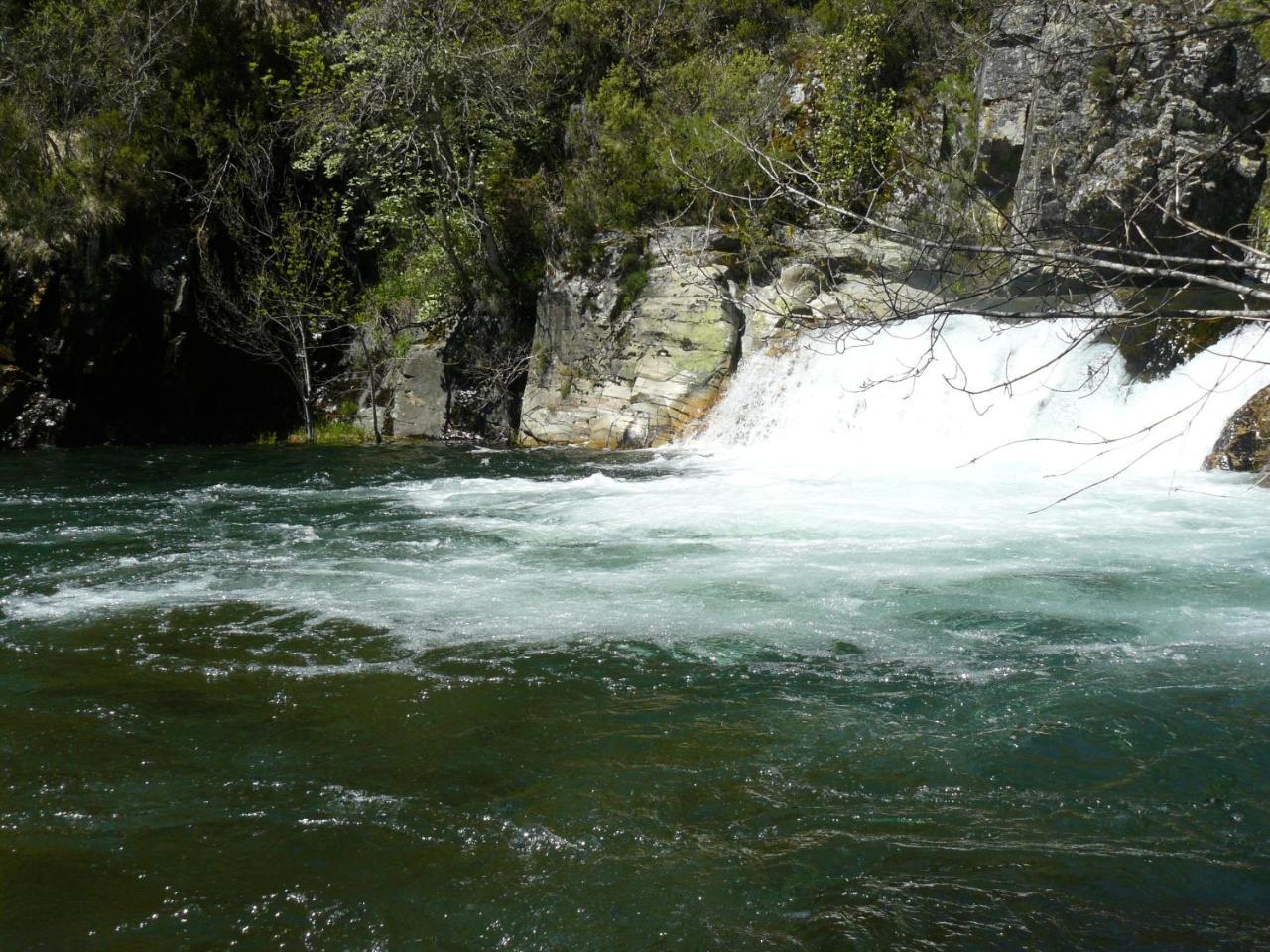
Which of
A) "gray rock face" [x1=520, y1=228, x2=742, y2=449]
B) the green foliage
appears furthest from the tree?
the green foliage

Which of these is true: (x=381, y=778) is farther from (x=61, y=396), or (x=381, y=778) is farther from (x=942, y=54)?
(x=942, y=54)

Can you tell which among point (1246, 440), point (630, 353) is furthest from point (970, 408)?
point (630, 353)

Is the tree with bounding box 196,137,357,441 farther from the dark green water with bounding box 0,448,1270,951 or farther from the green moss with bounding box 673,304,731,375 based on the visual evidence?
the dark green water with bounding box 0,448,1270,951

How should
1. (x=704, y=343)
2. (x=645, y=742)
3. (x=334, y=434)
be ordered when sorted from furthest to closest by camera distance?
(x=334, y=434)
(x=704, y=343)
(x=645, y=742)

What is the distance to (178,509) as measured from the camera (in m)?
10.2

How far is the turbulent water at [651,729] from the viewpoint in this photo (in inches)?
119

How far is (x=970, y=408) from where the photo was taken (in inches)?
555

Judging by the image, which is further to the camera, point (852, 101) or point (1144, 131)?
point (852, 101)

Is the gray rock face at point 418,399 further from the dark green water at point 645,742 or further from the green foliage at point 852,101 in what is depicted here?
the dark green water at point 645,742

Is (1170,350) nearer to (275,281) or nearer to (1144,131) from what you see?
(1144,131)

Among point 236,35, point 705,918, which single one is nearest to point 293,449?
point 236,35

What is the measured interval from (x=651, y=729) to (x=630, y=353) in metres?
12.4

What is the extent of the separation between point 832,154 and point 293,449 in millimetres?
9946

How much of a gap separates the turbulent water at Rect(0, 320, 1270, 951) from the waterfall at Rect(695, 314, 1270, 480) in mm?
2629
